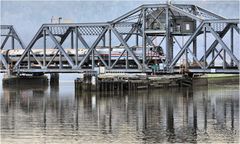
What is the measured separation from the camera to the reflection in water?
51.7m

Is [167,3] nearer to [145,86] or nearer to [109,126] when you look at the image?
[145,86]

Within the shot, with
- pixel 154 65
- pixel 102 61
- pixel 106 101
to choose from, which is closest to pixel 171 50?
pixel 154 65

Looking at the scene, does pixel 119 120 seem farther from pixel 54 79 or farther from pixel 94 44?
pixel 54 79

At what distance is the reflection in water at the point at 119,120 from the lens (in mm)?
51719

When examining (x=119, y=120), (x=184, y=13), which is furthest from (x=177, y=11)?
(x=119, y=120)

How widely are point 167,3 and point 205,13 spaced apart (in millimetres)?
9691

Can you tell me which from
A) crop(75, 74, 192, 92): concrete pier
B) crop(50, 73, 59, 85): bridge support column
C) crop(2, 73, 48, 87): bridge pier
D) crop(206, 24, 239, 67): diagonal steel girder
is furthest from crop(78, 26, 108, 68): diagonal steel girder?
crop(50, 73, 59, 85): bridge support column

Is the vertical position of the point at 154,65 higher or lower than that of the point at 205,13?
lower

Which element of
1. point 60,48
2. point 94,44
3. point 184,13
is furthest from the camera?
point 60,48

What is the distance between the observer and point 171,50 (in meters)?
116

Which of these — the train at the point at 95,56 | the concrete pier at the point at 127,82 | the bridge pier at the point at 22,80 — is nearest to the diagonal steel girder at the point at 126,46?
the train at the point at 95,56

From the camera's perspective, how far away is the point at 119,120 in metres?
63.6

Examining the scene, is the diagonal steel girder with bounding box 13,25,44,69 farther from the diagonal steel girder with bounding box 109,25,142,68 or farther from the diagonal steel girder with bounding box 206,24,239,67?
the diagonal steel girder with bounding box 206,24,239,67

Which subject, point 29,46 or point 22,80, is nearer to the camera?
point 29,46
